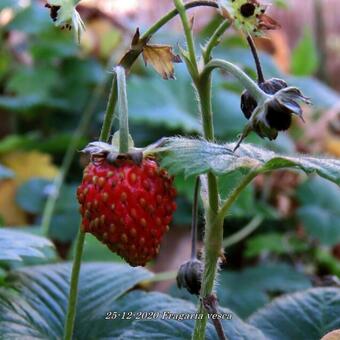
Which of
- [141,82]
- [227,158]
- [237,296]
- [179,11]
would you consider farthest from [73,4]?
[141,82]

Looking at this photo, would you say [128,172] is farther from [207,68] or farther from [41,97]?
[41,97]

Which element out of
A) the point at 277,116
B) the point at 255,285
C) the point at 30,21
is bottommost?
the point at 255,285

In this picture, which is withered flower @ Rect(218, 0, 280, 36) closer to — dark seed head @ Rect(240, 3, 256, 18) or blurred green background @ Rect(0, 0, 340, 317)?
dark seed head @ Rect(240, 3, 256, 18)

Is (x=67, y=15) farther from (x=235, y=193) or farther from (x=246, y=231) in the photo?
(x=246, y=231)

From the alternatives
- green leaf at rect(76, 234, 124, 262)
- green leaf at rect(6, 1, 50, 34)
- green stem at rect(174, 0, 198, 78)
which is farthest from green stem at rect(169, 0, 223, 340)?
green leaf at rect(6, 1, 50, 34)

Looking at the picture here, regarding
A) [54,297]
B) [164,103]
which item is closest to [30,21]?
[164,103]

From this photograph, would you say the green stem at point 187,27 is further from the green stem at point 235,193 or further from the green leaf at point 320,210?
the green leaf at point 320,210
